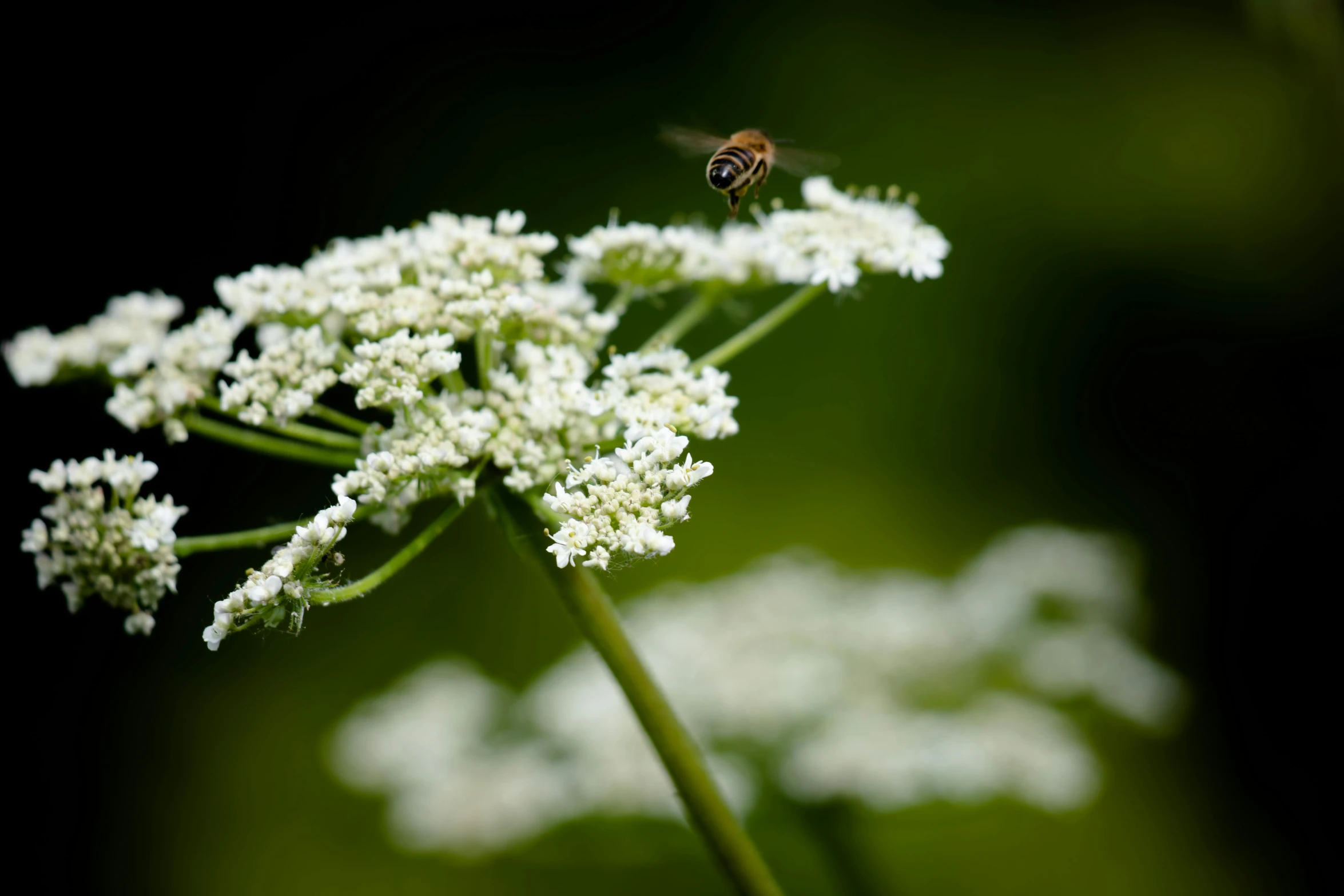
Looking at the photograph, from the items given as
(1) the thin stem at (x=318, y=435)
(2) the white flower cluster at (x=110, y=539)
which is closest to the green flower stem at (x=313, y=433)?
(1) the thin stem at (x=318, y=435)

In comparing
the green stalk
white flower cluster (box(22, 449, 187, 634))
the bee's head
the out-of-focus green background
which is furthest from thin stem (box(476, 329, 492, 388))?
the out-of-focus green background

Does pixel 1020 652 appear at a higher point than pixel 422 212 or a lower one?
lower

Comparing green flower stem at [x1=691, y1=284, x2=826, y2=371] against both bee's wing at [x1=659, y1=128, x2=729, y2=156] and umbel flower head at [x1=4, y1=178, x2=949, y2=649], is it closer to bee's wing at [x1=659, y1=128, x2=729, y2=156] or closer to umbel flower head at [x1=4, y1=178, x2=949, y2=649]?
umbel flower head at [x1=4, y1=178, x2=949, y2=649]

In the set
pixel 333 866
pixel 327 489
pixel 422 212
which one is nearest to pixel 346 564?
pixel 327 489

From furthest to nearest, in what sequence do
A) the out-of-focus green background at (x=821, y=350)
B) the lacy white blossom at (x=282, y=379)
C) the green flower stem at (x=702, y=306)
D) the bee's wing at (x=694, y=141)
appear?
the out-of-focus green background at (x=821, y=350) → the bee's wing at (x=694, y=141) → the green flower stem at (x=702, y=306) → the lacy white blossom at (x=282, y=379)

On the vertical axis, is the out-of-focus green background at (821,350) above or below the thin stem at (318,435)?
above

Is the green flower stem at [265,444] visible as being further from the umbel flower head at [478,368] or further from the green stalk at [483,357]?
the green stalk at [483,357]

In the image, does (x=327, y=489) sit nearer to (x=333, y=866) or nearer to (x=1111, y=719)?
(x=333, y=866)

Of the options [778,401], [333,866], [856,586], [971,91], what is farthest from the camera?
[971,91]
